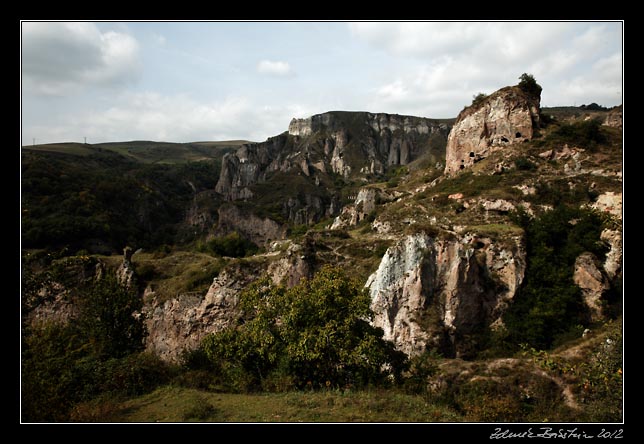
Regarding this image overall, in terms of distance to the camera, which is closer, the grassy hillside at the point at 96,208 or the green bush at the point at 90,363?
the green bush at the point at 90,363

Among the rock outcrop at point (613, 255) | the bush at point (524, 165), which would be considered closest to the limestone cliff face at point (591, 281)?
the rock outcrop at point (613, 255)

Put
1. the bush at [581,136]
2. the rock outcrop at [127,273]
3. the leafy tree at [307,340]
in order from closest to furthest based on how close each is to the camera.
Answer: the leafy tree at [307,340] < the rock outcrop at [127,273] < the bush at [581,136]

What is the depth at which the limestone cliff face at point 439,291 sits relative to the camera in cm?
2214

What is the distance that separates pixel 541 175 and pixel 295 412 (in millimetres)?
40955

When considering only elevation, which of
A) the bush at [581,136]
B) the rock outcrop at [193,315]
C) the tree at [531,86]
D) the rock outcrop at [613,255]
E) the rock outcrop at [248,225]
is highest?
the tree at [531,86]

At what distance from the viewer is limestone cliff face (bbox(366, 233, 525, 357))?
72.6ft

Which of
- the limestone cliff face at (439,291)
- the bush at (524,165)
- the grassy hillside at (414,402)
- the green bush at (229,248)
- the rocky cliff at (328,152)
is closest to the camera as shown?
the grassy hillside at (414,402)

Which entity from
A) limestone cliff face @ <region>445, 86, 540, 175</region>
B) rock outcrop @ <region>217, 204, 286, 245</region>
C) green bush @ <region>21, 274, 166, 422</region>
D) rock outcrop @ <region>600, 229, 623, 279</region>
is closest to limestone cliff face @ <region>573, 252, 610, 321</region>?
rock outcrop @ <region>600, 229, 623, 279</region>

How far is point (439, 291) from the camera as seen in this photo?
23.7m

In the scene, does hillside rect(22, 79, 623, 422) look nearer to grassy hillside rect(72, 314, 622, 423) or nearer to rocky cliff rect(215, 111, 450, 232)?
grassy hillside rect(72, 314, 622, 423)

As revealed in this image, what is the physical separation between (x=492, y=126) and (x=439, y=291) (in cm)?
3629

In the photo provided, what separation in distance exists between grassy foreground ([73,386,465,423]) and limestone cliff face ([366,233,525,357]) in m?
11.4

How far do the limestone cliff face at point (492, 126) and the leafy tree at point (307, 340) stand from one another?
4469 cm

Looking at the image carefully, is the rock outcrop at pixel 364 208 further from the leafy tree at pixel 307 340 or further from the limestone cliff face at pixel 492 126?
the leafy tree at pixel 307 340
